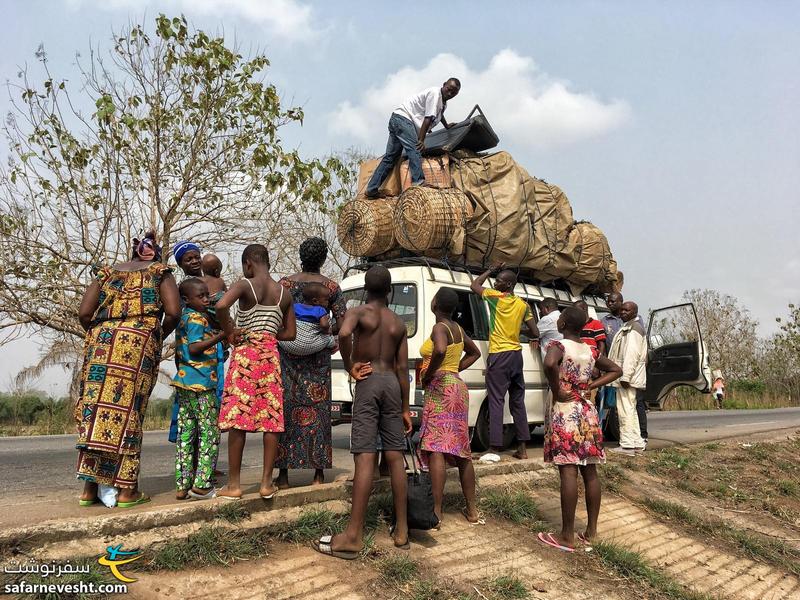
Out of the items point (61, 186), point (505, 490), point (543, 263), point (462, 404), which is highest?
point (61, 186)

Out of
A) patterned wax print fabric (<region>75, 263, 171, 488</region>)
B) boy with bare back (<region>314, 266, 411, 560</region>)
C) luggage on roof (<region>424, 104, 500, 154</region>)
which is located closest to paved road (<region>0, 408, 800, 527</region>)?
patterned wax print fabric (<region>75, 263, 171, 488</region>)

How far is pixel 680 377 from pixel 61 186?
11.1m

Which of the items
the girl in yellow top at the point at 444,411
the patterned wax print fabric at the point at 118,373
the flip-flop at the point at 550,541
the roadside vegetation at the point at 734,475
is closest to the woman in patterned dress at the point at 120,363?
the patterned wax print fabric at the point at 118,373

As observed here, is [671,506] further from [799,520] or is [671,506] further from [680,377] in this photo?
[680,377]

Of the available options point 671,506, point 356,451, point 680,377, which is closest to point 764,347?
point 680,377

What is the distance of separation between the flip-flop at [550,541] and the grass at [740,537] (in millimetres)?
1817

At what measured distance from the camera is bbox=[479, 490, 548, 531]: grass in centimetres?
488

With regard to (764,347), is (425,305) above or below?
below

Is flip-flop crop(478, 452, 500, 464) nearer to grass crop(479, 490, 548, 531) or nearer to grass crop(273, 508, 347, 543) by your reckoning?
grass crop(479, 490, 548, 531)

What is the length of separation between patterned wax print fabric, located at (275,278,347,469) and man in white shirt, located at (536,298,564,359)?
10.8 ft

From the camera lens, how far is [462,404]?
459cm

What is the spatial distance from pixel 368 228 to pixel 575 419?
3.53 meters

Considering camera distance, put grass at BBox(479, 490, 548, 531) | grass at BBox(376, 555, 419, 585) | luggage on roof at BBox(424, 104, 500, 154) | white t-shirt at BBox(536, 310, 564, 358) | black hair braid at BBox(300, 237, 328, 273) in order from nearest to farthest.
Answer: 1. grass at BBox(376, 555, 419, 585)
2. black hair braid at BBox(300, 237, 328, 273)
3. grass at BBox(479, 490, 548, 531)
4. white t-shirt at BBox(536, 310, 564, 358)
5. luggage on roof at BBox(424, 104, 500, 154)

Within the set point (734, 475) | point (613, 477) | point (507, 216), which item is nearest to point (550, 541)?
point (613, 477)
